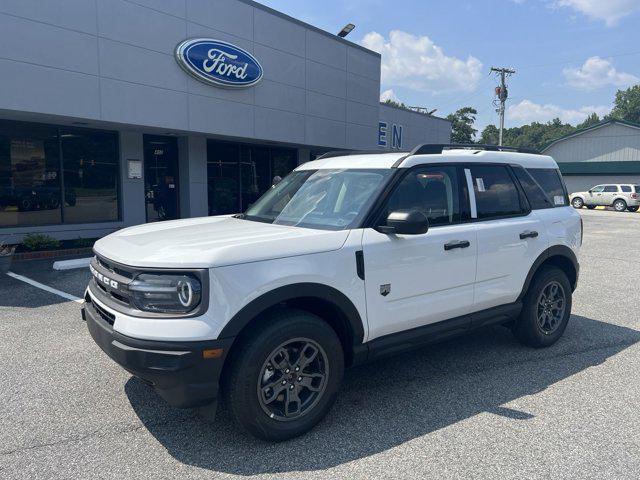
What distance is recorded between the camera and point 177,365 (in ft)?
9.27

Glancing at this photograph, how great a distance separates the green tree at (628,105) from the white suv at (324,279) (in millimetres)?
110149

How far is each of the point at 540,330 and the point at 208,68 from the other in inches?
Answer: 428

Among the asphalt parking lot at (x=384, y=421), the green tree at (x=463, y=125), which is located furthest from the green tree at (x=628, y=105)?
the asphalt parking lot at (x=384, y=421)

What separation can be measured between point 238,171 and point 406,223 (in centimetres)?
1387

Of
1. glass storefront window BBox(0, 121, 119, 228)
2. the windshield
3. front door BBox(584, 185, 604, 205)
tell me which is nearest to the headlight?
the windshield

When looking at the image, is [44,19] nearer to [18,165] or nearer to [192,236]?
[18,165]

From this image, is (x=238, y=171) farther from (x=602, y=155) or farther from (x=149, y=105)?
(x=602, y=155)

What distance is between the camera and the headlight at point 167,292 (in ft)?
9.52

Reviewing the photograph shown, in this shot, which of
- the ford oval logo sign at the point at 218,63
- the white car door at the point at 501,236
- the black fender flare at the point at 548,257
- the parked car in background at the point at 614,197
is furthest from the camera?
the parked car in background at the point at 614,197

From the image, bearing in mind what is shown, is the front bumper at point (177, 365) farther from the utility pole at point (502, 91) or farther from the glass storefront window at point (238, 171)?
the utility pole at point (502, 91)

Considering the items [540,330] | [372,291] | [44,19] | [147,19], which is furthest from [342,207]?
[147,19]

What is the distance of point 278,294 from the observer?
3.12 metres

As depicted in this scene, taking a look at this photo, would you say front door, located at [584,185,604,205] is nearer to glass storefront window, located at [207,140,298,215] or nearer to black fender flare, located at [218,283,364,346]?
glass storefront window, located at [207,140,298,215]

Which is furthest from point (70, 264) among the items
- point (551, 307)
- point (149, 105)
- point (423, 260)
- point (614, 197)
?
point (614, 197)
